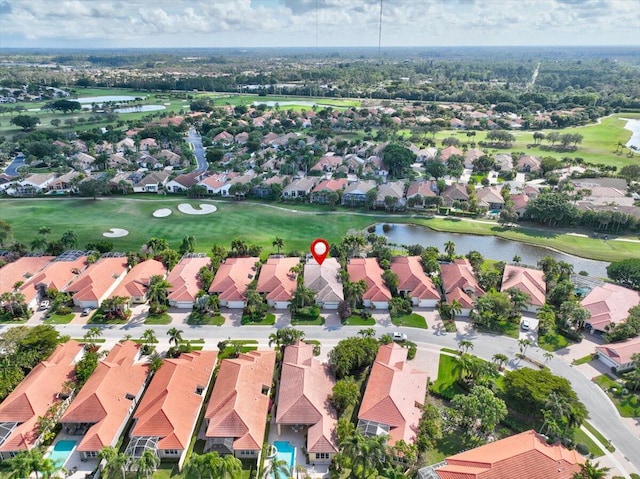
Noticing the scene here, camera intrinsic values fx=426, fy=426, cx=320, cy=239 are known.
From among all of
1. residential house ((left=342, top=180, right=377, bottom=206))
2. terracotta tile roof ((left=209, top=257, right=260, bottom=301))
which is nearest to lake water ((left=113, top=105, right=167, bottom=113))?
residential house ((left=342, top=180, right=377, bottom=206))

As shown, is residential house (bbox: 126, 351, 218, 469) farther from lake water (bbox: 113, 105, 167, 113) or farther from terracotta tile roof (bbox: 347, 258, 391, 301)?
lake water (bbox: 113, 105, 167, 113)

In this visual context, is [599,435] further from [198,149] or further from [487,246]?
[198,149]

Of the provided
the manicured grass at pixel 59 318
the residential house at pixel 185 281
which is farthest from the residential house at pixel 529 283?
the manicured grass at pixel 59 318

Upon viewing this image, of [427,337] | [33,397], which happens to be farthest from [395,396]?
[33,397]

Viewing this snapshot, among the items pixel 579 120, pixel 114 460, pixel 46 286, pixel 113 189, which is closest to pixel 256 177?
pixel 113 189

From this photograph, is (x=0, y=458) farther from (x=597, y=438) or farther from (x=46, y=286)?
(x=597, y=438)

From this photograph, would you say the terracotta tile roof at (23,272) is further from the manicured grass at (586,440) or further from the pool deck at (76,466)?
the manicured grass at (586,440)
